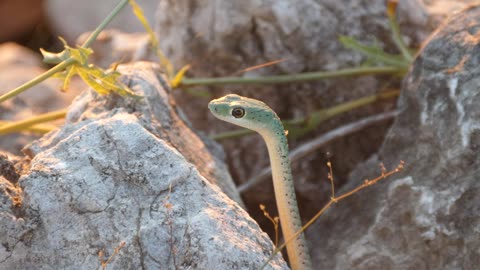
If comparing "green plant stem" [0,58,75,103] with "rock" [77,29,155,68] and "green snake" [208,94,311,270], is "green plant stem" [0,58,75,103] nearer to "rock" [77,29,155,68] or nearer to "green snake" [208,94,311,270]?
"green snake" [208,94,311,270]

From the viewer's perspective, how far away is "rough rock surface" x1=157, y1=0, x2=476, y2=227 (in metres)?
4.62

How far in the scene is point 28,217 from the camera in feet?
8.82

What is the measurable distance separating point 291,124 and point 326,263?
1.20 meters

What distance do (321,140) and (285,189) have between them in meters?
1.29

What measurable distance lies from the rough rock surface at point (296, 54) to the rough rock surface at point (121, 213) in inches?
68.7

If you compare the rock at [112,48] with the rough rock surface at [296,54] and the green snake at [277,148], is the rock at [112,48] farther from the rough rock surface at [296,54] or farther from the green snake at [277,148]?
the green snake at [277,148]

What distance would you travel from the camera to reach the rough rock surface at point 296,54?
4.62m

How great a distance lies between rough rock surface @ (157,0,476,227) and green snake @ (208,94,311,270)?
125 cm

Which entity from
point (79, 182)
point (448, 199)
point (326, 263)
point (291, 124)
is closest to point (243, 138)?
point (291, 124)

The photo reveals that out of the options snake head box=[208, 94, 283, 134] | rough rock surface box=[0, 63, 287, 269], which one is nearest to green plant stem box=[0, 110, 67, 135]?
rough rock surface box=[0, 63, 287, 269]

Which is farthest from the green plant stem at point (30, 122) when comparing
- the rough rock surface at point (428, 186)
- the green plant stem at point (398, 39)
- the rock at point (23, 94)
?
the green plant stem at point (398, 39)

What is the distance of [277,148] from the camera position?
3.25m

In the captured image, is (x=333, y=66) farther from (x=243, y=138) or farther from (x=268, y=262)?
(x=268, y=262)

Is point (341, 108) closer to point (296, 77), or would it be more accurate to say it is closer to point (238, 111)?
point (296, 77)
